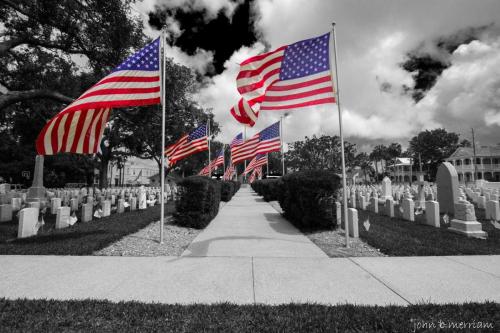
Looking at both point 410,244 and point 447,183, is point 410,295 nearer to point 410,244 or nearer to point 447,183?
point 410,244

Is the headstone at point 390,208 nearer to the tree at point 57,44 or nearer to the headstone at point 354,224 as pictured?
the headstone at point 354,224

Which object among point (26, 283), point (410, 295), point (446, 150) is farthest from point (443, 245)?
point (446, 150)

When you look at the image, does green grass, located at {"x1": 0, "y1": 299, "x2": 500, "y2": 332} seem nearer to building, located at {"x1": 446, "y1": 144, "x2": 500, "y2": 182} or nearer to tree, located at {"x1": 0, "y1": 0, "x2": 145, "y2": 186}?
tree, located at {"x1": 0, "y1": 0, "x2": 145, "y2": 186}

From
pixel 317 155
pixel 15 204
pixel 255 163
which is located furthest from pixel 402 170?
pixel 15 204

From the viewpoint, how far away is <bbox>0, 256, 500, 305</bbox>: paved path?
3.35 metres

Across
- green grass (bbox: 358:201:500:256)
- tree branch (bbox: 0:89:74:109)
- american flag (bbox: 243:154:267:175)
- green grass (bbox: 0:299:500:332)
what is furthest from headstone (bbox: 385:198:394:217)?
tree branch (bbox: 0:89:74:109)

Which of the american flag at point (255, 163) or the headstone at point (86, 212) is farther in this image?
the american flag at point (255, 163)

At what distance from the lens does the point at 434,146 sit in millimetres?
79750

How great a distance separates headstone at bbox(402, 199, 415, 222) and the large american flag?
6065 millimetres

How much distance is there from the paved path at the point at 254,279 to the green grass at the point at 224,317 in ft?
0.82

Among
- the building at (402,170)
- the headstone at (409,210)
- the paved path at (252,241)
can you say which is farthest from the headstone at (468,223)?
the building at (402,170)

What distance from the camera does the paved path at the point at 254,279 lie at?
132 inches

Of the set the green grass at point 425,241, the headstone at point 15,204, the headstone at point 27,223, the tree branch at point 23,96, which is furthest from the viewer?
the headstone at point 15,204

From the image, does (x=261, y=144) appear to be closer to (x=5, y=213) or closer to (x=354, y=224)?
(x=354, y=224)
